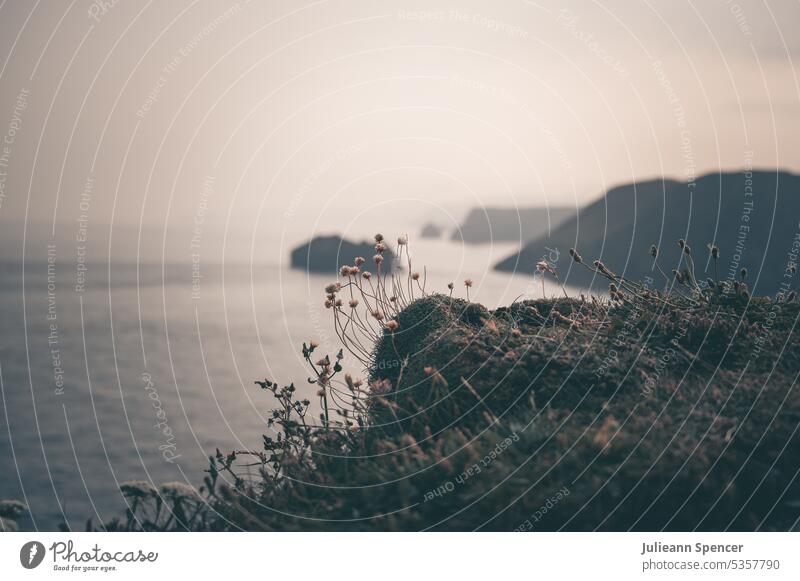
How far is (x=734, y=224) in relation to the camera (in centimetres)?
2894

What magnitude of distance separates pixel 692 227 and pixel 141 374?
28.2 meters

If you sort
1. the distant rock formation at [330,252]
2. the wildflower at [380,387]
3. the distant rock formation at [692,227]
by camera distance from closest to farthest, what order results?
the wildflower at [380,387], the distant rock formation at [330,252], the distant rock formation at [692,227]

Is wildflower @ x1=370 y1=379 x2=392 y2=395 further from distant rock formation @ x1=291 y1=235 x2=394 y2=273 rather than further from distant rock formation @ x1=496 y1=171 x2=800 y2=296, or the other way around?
distant rock formation @ x1=496 y1=171 x2=800 y2=296

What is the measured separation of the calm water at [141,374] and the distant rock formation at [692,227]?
9.62m

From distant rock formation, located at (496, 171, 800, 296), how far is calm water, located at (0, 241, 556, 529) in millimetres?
9624

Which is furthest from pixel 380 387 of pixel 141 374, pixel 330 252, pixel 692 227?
pixel 692 227

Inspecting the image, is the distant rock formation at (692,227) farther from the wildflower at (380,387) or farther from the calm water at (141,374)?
the wildflower at (380,387)

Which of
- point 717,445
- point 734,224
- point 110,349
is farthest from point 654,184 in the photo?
point 717,445

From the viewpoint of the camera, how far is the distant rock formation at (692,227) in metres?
25.3

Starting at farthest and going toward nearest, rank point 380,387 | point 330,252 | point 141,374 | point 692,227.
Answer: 1. point 692,227
2. point 330,252
3. point 141,374
4. point 380,387

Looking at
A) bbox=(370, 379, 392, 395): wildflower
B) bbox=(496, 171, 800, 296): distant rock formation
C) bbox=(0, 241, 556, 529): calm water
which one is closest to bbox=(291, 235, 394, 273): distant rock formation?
bbox=(0, 241, 556, 529): calm water

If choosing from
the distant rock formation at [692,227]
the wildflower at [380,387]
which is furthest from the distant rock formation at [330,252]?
the wildflower at [380,387]

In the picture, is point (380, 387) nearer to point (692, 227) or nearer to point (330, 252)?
point (330, 252)

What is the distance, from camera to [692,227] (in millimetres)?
34500
